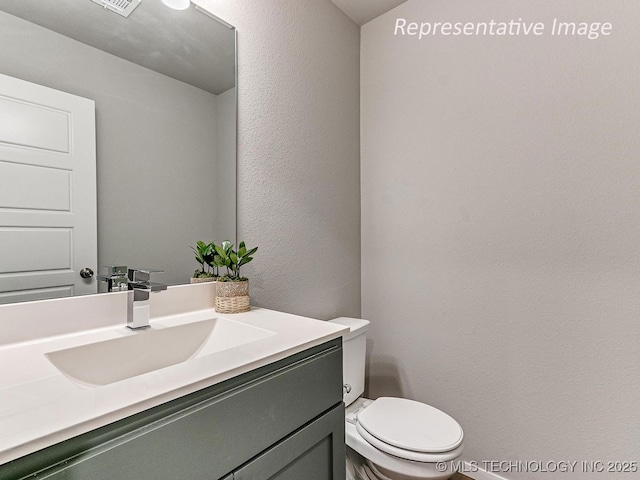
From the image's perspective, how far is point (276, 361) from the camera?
806mm

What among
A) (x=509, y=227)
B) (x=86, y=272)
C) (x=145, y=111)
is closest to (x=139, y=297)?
(x=86, y=272)

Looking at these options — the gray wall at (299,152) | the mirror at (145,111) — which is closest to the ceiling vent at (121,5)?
the mirror at (145,111)

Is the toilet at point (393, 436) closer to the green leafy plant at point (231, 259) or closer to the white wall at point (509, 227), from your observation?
the white wall at point (509, 227)

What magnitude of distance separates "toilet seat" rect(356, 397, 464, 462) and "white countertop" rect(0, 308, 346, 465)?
21.2 inches

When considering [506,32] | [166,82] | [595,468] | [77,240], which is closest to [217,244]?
[77,240]

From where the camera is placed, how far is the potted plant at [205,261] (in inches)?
50.5

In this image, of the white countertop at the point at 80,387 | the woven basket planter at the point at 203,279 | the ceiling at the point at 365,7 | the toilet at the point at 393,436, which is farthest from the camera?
the ceiling at the point at 365,7

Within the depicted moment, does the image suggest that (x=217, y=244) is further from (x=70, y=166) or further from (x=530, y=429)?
(x=530, y=429)

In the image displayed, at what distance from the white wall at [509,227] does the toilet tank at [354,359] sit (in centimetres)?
33

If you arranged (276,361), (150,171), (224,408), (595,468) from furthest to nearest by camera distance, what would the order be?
(595,468), (150,171), (276,361), (224,408)

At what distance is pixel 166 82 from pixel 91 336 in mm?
872

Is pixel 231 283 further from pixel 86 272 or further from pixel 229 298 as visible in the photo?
pixel 86 272

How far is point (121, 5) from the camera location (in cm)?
108

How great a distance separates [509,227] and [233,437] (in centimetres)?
140
